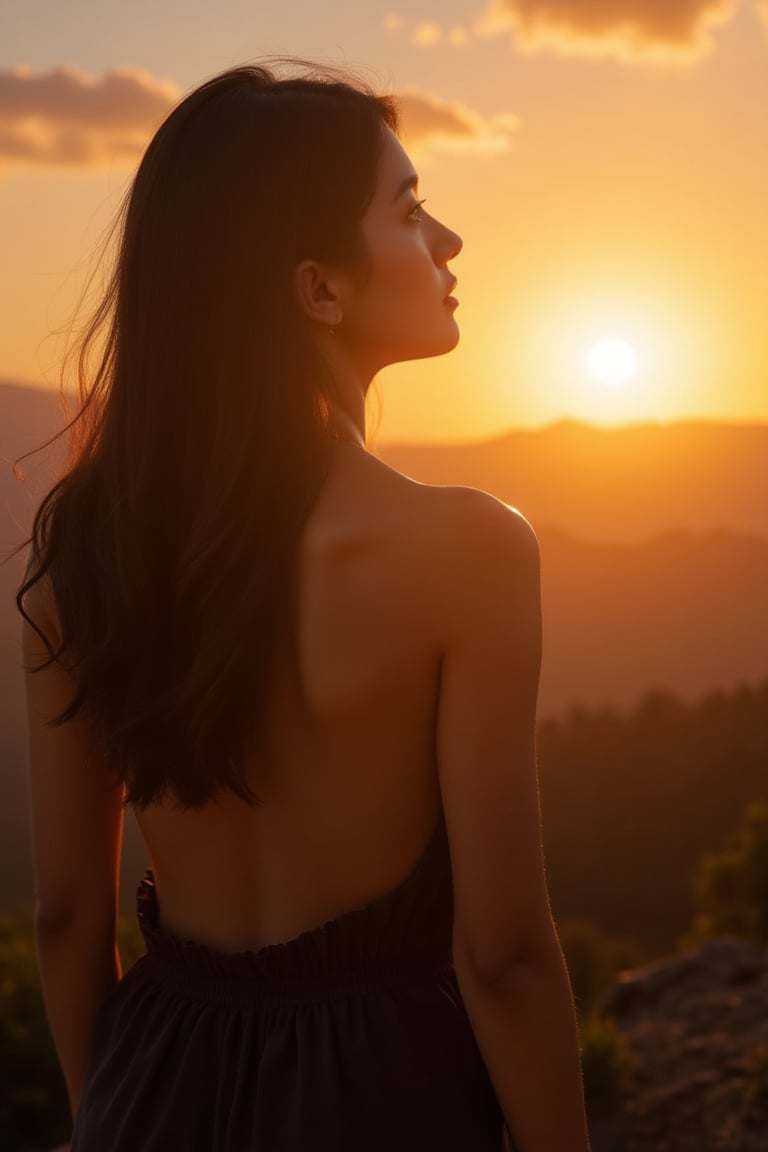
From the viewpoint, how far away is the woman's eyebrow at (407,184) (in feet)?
5.61

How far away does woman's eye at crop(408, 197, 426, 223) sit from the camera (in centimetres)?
173

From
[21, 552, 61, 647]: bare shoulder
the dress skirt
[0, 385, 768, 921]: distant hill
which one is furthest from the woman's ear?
[0, 385, 768, 921]: distant hill

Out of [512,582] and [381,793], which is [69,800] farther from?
[512,582]

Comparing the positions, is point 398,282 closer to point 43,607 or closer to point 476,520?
point 476,520

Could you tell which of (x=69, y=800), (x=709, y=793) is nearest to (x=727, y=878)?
(x=69, y=800)

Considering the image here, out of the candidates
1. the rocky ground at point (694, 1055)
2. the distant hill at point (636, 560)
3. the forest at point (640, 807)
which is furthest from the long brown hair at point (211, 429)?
the distant hill at point (636, 560)

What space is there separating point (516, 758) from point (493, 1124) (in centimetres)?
48

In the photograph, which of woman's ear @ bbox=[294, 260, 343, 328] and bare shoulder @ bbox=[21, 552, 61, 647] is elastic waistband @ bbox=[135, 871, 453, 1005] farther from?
woman's ear @ bbox=[294, 260, 343, 328]

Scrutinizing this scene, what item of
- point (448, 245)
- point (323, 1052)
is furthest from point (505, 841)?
point (448, 245)

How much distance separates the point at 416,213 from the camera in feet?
5.73

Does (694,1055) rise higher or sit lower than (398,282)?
lower

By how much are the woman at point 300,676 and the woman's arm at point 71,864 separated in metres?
0.12

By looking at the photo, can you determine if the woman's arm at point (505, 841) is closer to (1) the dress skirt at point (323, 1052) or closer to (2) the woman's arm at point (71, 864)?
(1) the dress skirt at point (323, 1052)

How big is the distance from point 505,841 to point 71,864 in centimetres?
77
